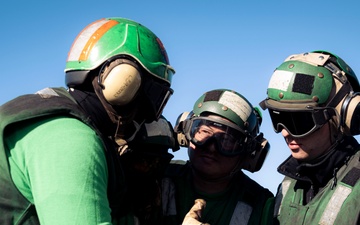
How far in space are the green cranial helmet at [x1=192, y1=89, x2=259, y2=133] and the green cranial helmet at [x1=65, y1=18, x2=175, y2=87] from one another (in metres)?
2.01

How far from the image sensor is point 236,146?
18.6 feet

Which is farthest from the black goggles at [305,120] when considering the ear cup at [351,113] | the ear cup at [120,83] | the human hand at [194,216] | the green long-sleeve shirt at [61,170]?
the green long-sleeve shirt at [61,170]

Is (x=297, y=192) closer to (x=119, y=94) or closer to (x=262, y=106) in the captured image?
(x=262, y=106)

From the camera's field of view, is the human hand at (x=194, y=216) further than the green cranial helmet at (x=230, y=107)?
No

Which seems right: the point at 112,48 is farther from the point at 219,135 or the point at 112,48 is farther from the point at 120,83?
the point at 219,135

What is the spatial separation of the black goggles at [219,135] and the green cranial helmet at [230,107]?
87mm

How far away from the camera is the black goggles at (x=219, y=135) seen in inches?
222

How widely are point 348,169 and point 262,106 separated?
1.05 metres

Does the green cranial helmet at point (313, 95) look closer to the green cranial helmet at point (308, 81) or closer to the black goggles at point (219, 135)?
the green cranial helmet at point (308, 81)

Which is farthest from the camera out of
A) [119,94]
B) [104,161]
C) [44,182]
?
[119,94]

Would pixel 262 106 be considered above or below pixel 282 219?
above

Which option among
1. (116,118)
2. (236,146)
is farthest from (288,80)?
(116,118)

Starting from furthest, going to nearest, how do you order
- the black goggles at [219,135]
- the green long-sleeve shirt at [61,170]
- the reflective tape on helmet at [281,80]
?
the black goggles at [219,135]
the reflective tape on helmet at [281,80]
the green long-sleeve shirt at [61,170]

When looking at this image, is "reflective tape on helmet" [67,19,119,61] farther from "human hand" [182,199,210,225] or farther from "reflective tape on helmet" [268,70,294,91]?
"reflective tape on helmet" [268,70,294,91]
